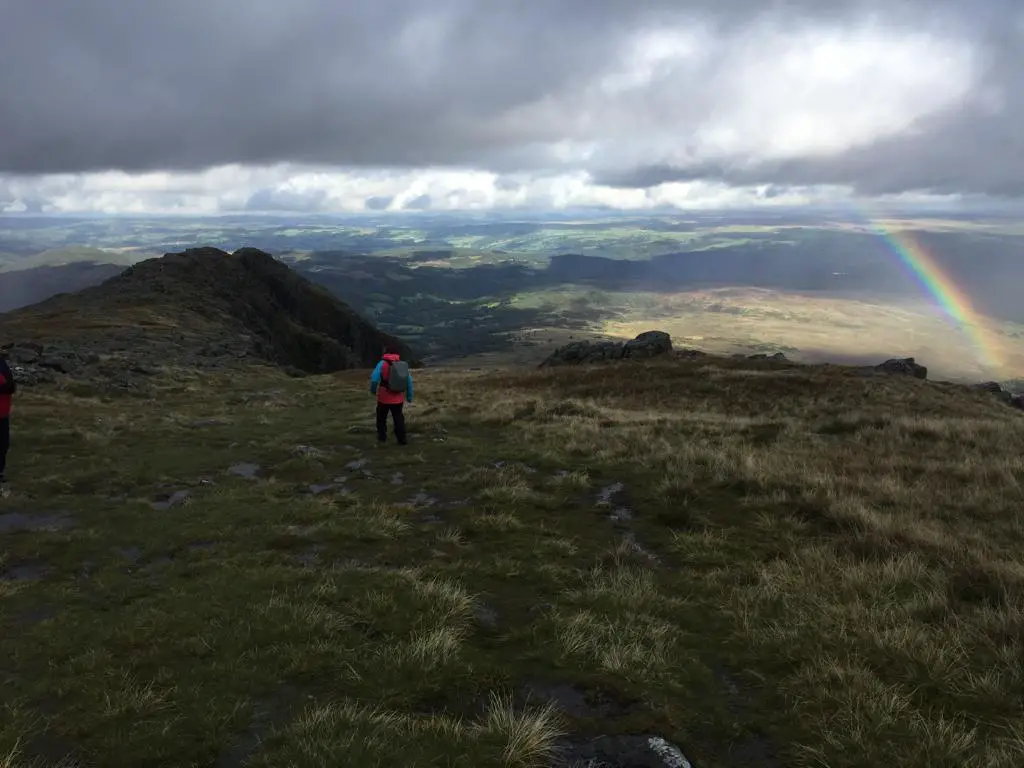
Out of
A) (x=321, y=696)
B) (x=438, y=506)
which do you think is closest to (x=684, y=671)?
(x=321, y=696)

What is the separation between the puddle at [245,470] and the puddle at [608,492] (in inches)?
356

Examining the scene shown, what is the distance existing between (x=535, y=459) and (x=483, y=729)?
1154 centimetres

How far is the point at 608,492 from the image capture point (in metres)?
13.5

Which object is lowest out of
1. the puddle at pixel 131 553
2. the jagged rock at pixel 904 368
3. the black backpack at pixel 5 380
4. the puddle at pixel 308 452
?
the jagged rock at pixel 904 368

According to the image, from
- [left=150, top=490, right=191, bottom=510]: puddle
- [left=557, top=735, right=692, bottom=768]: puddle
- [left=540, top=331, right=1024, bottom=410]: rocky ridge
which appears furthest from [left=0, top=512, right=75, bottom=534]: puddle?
[left=540, top=331, right=1024, bottom=410]: rocky ridge

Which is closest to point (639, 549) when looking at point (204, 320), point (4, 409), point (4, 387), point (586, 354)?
point (4, 387)

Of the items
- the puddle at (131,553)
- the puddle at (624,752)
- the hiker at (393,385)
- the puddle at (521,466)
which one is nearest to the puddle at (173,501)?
the puddle at (131,553)

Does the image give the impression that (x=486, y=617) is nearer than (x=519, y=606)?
Yes

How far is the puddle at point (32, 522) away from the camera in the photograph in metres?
11.3

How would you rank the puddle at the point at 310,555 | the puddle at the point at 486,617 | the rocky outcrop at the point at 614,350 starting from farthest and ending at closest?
the rocky outcrop at the point at 614,350 < the puddle at the point at 310,555 < the puddle at the point at 486,617

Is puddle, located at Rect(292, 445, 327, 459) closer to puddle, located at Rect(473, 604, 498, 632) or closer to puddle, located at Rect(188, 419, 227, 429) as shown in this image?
puddle, located at Rect(188, 419, 227, 429)

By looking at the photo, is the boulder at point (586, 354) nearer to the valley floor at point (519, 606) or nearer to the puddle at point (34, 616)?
the valley floor at point (519, 606)

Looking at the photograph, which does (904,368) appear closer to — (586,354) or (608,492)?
(586,354)

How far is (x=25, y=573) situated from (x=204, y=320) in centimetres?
6260
